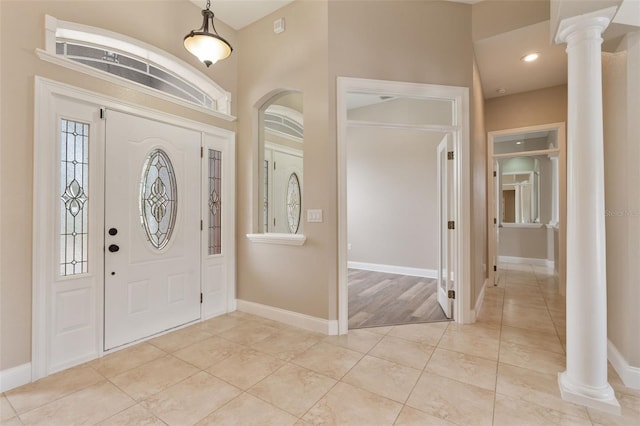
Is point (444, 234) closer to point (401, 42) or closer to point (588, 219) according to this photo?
point (588, 219)

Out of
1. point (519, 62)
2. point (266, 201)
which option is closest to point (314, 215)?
point (266, 201)

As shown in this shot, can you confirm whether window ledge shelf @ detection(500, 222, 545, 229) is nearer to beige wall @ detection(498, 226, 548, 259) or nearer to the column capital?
beige wall @ detection(498, 226, 548, 259)

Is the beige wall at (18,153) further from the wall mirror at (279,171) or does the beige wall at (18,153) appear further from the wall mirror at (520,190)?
the wall mirror at (520,190)

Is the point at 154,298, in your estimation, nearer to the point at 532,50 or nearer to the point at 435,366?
the point at 435,366

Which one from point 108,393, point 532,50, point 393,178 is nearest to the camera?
point 108,393

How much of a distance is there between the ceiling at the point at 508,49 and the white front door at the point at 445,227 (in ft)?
3.97

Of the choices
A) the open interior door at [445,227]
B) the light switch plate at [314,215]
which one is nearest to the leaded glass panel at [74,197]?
the light switch plate at [314,215]

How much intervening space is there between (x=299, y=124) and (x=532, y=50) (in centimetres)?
297

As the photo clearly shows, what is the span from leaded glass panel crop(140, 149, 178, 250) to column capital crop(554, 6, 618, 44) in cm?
355

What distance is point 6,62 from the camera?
81.0 inches

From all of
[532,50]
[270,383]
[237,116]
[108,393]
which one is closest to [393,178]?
[532,50]

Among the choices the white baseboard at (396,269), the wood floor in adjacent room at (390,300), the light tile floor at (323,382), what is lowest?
the light tile floor at (323,382)

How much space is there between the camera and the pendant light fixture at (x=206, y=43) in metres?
2.30

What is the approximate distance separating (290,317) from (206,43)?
2800 mm
